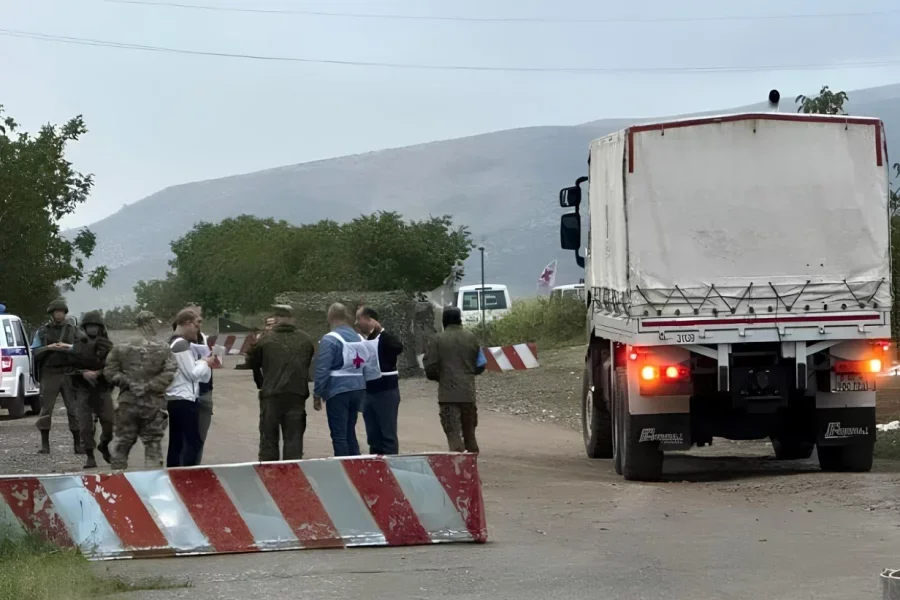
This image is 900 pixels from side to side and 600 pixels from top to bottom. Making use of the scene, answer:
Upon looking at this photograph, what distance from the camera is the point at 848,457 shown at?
14.9 m

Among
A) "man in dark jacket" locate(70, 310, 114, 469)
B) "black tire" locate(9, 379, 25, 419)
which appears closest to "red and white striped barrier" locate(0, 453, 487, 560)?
"man in dark jacket" locate(70, 310, 114, 469)

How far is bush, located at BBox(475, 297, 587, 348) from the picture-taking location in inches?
1644

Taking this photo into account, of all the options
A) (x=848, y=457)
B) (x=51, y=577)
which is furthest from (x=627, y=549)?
(x=848, y=457)

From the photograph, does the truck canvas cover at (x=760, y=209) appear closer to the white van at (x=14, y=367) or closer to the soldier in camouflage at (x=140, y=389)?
the soldier in camouflage at (x=140, y=389)

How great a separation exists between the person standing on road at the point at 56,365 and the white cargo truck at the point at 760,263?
657 cm

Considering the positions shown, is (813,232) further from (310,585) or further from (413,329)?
(413,329)

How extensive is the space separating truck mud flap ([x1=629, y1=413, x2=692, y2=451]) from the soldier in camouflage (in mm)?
4493

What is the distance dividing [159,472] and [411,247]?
39.4 meters

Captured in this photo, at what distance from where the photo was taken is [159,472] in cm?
1035

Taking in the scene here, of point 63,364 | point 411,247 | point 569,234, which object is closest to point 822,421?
point 569,234

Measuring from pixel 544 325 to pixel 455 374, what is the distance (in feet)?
89.3

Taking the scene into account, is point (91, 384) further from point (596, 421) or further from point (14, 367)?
point (14, 367)

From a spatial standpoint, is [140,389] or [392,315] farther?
[392,315]

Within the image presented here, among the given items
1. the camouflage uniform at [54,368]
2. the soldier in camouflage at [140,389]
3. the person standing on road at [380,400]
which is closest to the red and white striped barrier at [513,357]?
the camouflage uniform at [54,368]
